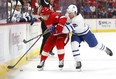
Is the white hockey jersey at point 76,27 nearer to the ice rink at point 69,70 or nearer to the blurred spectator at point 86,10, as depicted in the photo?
the ice rink at point 69,70

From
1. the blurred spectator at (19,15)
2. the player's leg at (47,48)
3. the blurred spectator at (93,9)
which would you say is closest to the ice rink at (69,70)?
the player's leg at (47,48)

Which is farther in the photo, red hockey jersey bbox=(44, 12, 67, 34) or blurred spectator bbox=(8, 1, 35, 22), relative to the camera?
blurred spectator bbox=(8, 1, 35, 22)

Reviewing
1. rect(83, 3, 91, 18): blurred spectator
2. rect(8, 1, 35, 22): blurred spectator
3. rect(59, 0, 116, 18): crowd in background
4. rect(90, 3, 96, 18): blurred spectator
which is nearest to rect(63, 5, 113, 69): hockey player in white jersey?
rect(8, 1, 35, 22): blurred spectator

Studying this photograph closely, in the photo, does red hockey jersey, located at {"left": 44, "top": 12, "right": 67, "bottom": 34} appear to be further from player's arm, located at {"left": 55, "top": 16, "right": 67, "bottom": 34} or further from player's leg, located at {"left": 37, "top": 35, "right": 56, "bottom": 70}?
player's leg, located at {"left": 37, "top": 35, "right": 56, "bottom": 70}

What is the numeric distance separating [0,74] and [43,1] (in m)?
2.58

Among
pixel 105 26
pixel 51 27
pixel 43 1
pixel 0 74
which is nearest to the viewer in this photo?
pixel 0 74

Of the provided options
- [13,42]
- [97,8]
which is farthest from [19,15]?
[97,8]

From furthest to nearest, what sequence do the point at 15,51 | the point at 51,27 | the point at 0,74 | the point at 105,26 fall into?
the point at 105,26 < the point at 15,51 < the point at 51,27 < the point at 0,74

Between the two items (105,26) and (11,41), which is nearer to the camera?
(11,41)

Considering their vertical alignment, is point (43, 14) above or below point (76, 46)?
above

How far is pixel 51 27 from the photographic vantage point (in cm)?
544

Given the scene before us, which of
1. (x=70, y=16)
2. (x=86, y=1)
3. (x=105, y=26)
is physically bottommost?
(x=105, y=26)

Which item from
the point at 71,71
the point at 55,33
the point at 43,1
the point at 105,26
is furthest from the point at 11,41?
the point at 105,26

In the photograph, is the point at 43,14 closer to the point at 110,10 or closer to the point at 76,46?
the point at 76,46
